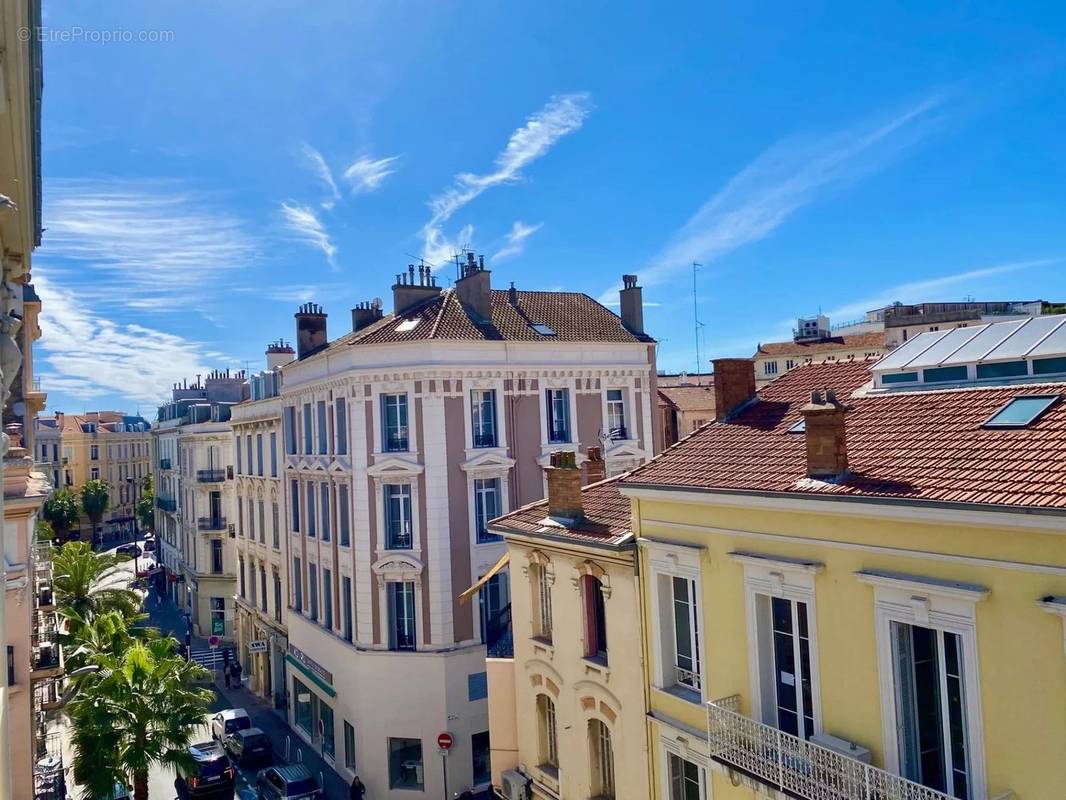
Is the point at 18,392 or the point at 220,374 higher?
the point at 220,374

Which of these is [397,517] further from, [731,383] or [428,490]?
[731,383]

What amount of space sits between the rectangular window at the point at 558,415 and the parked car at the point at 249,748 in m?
15.3

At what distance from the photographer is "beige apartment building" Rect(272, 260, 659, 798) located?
2459 centimetres

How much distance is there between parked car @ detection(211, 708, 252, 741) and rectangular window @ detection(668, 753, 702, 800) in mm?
22147

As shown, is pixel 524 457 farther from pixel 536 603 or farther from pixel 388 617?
pixel 536 603

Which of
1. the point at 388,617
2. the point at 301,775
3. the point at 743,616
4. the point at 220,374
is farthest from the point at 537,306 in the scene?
the point at 220,374

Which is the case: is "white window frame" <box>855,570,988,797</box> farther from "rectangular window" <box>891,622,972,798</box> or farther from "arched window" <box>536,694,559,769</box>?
"arched window" <box>536,694,559,769</box>

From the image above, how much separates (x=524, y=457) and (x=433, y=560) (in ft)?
15.2

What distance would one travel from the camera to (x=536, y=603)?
53.2ft

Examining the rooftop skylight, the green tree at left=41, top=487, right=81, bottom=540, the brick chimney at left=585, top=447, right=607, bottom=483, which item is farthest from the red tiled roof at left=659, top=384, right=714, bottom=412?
the green tree at left=41, top=487, right=81, bottom=540

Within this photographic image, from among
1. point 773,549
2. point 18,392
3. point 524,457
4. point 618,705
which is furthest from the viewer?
point 524,457

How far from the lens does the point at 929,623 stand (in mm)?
8633

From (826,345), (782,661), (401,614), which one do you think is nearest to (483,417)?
(401,614)

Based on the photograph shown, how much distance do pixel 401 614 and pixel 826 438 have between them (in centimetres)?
1812
